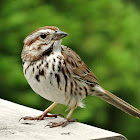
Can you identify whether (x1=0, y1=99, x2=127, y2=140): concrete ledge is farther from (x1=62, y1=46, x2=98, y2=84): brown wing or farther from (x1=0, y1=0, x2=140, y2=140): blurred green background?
(x1=0, y1=0, x2=140, y2=140): blurred green background

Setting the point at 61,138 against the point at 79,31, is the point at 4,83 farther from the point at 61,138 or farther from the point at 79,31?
the point at 61,138

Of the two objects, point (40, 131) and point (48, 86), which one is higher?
point (48, 86)

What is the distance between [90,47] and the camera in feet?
17.8

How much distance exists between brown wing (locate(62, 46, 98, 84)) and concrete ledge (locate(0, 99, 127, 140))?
0.43 meters

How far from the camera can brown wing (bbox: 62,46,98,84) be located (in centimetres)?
384

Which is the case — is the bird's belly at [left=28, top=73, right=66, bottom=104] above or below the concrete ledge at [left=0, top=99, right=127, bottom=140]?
above

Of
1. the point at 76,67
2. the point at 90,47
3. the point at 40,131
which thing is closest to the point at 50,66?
the point at 76,67

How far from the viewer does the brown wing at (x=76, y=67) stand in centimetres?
384

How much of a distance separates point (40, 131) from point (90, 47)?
7.76 feet

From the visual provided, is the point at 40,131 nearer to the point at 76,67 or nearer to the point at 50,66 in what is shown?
the point at 50,66

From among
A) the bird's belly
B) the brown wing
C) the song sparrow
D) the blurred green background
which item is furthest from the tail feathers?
the blurred green background

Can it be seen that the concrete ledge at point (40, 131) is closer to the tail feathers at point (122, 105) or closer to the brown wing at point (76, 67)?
the brown wing at point (76, 67)

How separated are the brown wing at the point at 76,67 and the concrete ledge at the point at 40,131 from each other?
1.42 ft

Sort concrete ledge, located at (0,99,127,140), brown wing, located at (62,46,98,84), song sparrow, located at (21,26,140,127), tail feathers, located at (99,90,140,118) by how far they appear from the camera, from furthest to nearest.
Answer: tail feathers, located at (99,90,140,118) < brown wing, located at (62,46,98,84) < song sparrow, located at (21,26,140,127) < concrete ledge, located at (0,99,127,140)
